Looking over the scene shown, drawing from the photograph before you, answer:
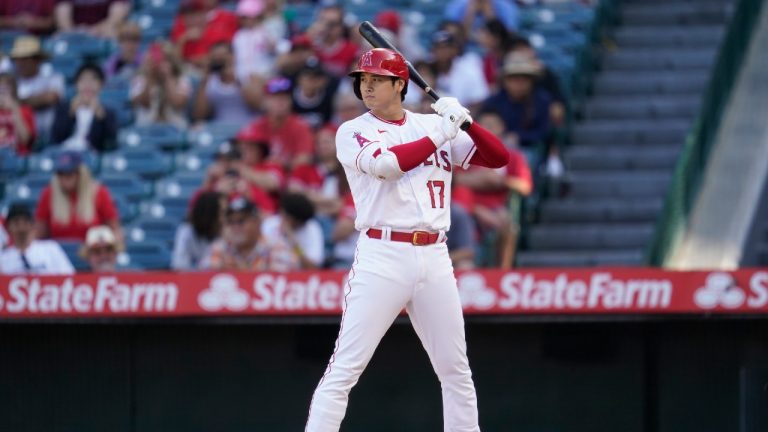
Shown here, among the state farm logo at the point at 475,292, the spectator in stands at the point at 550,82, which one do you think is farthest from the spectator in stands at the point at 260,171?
the state farm logo at the point at 475,292

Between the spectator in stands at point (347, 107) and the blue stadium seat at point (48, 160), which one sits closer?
the spectator in stands at point (347, 107)

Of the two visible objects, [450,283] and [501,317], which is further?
[501,317]

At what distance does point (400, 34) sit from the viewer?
10.5 m

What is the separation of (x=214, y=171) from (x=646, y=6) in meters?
4.52

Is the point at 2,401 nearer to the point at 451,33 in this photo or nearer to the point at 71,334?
the point at 71,334

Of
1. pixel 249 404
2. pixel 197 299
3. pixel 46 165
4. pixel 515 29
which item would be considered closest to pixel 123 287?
pixel 197 299

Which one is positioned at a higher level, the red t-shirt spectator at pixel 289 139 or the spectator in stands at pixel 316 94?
the spectator in stands at pixel 316 94

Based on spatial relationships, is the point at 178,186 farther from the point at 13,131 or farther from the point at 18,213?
the point at 18,213

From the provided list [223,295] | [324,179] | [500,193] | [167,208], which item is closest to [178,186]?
Answer: [167,208]

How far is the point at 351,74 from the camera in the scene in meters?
5.34

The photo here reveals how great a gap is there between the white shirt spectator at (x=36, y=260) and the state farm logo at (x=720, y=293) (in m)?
3.75

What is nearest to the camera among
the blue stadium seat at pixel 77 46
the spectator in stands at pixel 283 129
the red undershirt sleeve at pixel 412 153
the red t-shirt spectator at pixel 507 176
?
the red undershirt sleeve at pixel 412 153

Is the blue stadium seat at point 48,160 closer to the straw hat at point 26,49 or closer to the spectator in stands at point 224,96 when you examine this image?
the spectator in stands at point 224,96

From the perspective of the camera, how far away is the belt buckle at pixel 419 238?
5293 millimetres
